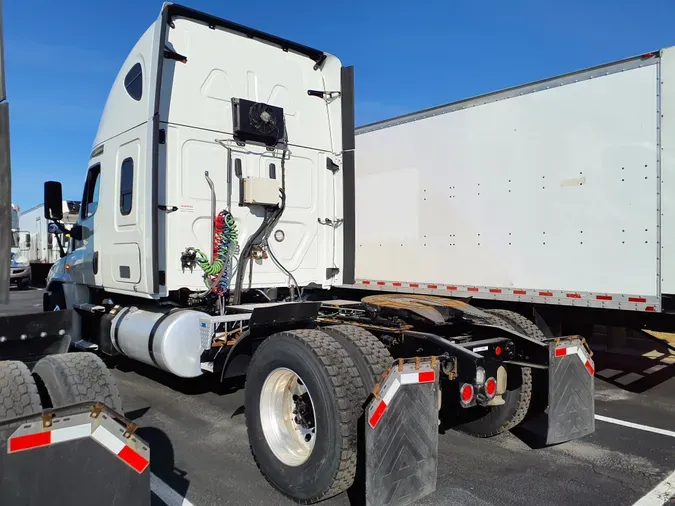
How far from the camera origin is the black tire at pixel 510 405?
450 centimetres

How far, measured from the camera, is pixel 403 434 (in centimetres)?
321

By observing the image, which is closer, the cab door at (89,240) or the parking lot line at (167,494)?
the parking lot line at (167,494)

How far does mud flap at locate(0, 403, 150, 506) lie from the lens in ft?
7.64

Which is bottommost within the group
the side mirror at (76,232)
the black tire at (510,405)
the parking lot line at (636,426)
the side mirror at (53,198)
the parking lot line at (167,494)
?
the parking lot line at (636,426)

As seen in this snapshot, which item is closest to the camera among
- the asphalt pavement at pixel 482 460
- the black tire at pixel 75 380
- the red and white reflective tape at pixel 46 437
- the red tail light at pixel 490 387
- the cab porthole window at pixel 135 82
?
the red and white reflective tape at pixel 46 437

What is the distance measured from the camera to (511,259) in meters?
6.78

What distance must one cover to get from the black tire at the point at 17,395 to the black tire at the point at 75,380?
0.57 ft

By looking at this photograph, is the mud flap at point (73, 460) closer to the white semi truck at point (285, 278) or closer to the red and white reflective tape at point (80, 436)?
the red and white reflective tape at point (80, 436)

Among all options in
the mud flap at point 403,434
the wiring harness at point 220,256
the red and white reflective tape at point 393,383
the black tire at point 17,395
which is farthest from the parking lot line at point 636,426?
the black tire at point 17,395

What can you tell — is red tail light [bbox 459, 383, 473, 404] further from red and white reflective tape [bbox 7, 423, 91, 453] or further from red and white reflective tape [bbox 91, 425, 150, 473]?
red and white reflective tape [bbox 7, 423, 91, 453]

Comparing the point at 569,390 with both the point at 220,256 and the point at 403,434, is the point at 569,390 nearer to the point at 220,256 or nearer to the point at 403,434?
the point at 403,434

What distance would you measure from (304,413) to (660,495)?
2.62 meters

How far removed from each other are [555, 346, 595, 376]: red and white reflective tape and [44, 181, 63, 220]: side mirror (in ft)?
17.8

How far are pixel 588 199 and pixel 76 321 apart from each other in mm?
6361
